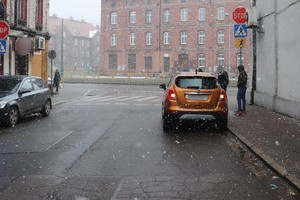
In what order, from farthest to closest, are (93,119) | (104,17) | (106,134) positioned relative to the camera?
(104,17), (93,119), (106,134)

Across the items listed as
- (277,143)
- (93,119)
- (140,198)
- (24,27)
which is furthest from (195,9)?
(140,198)

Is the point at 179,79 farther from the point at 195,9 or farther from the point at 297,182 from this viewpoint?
the point at 195,9

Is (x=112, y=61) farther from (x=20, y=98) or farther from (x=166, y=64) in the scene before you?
(x=20, y=98)

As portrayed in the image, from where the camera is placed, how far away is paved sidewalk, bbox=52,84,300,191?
6.53m

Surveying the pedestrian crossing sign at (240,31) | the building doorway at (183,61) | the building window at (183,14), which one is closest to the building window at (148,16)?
the building window at (183,14)

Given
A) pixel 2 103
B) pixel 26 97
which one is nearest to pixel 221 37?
pixel 26 97

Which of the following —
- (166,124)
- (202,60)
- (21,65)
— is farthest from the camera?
(202,60)

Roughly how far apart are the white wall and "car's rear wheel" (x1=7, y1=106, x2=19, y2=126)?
8.46m

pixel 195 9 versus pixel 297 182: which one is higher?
pixel 195 9

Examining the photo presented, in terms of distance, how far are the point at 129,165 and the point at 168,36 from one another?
55.7 metres

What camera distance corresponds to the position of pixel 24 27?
23656 millimetres

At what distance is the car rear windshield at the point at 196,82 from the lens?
10547 mm

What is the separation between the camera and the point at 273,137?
9359 millimetres

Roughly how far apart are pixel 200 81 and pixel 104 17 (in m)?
56.0
